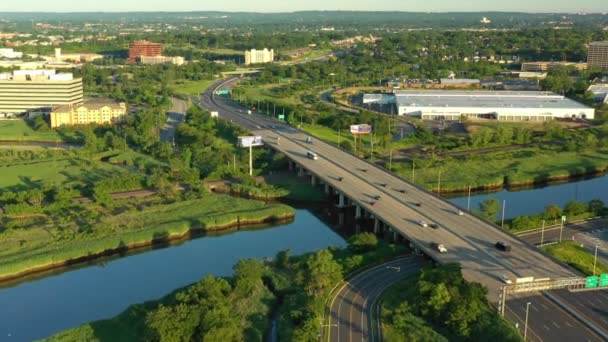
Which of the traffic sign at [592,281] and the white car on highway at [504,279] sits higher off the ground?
the traffic sign at [592,281]

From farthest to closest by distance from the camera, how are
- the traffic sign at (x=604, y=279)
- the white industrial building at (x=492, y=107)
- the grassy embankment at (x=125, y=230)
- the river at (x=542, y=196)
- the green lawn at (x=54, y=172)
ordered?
1. the white industrial building at (x=492, y=107)
2. the green lawn at (x=54, y=172)
3. the river at (x=542, y=196)
4. the grassy embankment at (x=125, y=230)
5. the traffic sign at (x=604, y=279)

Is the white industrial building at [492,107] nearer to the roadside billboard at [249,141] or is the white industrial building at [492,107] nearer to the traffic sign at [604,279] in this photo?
the roadside billboard at [249,141]

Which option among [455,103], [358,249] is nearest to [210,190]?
[358,249]

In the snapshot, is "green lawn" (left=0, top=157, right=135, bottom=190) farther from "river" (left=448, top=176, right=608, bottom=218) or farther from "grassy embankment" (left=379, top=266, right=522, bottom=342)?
"grassy embankment" (left=379, top=266, right=522, bottom=342)

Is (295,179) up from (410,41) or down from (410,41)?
down

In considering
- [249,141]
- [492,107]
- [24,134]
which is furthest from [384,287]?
[492,107]

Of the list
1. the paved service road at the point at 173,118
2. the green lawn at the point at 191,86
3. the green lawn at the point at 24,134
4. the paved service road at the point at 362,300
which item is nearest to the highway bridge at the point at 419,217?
the paved service road at the point at 362,300

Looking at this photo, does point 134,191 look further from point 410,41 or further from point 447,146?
point 410,41
